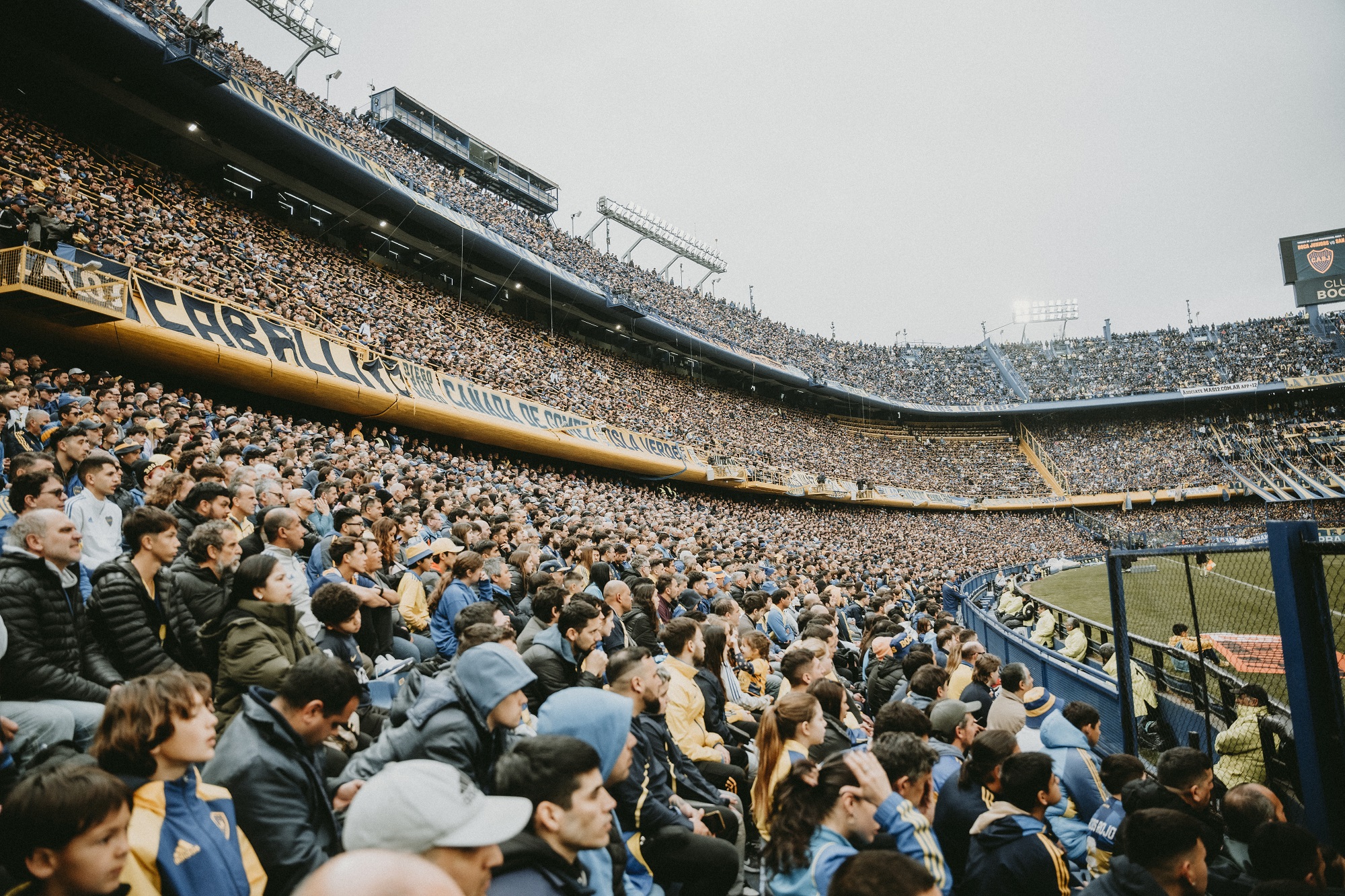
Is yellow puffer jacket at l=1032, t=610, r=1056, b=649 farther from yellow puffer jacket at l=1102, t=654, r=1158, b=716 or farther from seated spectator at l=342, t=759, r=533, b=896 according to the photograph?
seated spectator at l=342, t=759, r=533, b=896

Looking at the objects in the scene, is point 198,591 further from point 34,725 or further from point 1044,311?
point 1044,311

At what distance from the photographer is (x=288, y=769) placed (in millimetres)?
2268

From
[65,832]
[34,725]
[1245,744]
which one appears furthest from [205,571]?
[1245,744]

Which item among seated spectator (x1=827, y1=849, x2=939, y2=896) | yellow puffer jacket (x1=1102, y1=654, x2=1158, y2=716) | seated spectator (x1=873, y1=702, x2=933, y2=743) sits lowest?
yellow puffer jacket (x1=1102, y1=654, x2=1158, y2=716)

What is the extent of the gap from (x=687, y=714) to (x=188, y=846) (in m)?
2.57

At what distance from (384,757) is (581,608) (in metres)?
Result: 1.43

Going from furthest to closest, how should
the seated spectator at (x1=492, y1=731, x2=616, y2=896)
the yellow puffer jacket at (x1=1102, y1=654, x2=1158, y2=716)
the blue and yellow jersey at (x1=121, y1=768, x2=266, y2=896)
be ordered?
the yellow puffer jacket at (x1=1102, y1=654, x2=1158, y2=716) < the seated spectator at (x1=492, y1=731, x2=616, y2=896) < the blue and yellow jersey at (x1=121, y1=768, x2=266, y2=896)

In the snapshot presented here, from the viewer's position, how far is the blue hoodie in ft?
7.87

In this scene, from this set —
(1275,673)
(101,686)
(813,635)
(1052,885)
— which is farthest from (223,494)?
(1275,673)

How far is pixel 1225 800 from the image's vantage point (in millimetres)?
3303

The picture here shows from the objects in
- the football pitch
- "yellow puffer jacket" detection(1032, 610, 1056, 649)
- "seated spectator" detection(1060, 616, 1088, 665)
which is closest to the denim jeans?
the football pitch

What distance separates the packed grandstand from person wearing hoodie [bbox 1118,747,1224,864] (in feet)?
0.06

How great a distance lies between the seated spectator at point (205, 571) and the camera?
3.41m

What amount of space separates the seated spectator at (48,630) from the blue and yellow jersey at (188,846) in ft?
3.94
